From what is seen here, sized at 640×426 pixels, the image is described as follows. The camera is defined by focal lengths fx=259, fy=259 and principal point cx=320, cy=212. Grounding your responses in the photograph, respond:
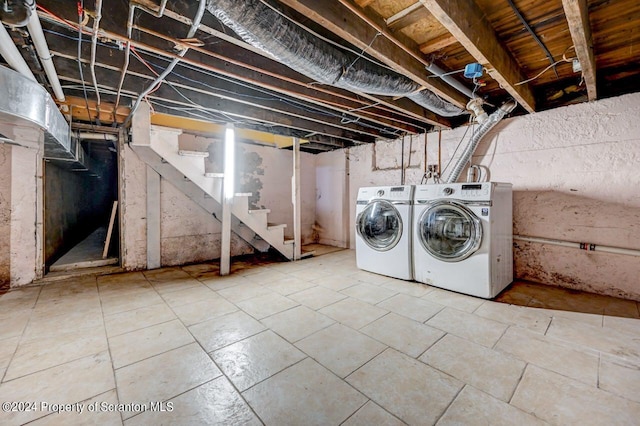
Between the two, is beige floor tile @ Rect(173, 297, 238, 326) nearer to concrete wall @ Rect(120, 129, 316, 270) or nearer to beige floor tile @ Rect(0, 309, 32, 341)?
beige floor tile @ Rect(0, 309, 32, 341)

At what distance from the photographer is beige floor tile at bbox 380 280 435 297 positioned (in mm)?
2818

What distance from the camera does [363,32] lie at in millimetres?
1728

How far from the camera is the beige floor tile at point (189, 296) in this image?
8.50ft

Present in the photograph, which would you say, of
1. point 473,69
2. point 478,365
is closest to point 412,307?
point 478,365

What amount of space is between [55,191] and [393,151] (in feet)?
18.2

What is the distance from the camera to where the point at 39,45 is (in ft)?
5.34

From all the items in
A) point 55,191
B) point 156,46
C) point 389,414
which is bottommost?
point 389,414

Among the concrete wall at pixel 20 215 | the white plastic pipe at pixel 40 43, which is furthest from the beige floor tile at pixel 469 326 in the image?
the concrete wall at pixel 20 215

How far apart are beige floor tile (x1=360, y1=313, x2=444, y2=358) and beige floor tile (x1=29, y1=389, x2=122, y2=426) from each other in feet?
5.05

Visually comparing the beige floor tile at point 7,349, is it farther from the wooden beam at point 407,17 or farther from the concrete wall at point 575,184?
the concrete wall at point 575,184

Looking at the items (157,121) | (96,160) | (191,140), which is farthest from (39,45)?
(96,160)

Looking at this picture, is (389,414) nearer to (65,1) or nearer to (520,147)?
(65,1)

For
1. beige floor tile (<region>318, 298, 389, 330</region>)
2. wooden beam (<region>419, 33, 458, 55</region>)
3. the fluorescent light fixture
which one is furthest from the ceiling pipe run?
beige floor tile (<region>318, 298, 389, 330</region>)

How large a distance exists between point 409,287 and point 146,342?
254cm
